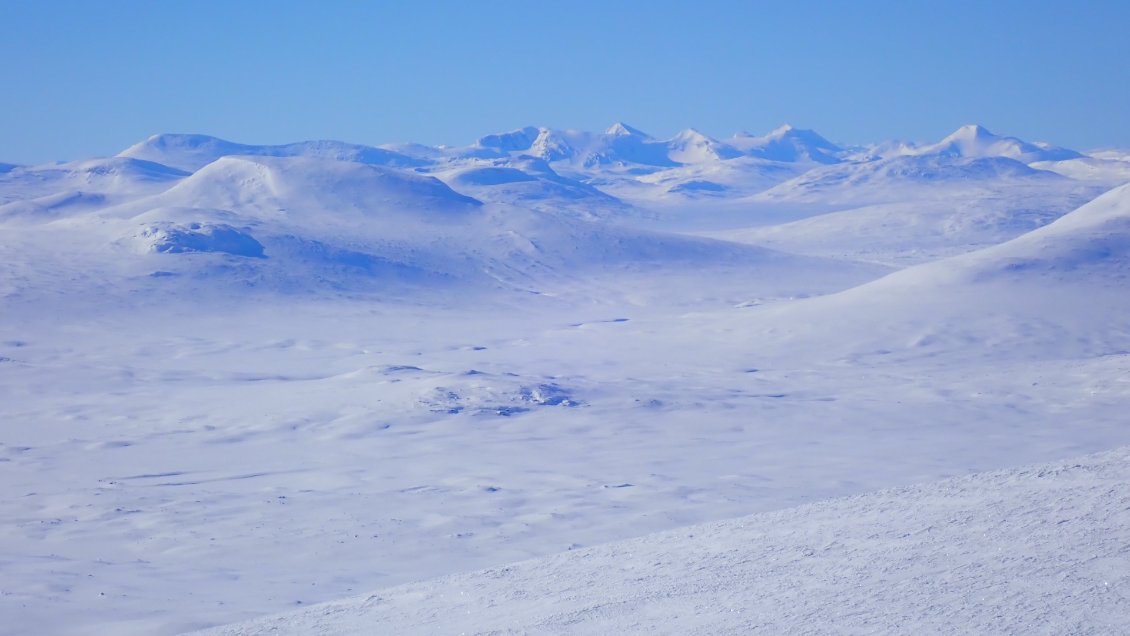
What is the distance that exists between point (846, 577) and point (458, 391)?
50.8ft

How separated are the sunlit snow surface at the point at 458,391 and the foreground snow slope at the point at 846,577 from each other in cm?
13

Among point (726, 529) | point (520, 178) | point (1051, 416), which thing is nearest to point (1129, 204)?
point (1051, 416)

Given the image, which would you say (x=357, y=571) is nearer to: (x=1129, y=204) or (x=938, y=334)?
(x=938, y=334)

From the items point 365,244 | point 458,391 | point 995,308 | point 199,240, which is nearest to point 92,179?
point 365,244

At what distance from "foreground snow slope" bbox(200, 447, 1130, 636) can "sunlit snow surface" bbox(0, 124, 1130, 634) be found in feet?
0.44

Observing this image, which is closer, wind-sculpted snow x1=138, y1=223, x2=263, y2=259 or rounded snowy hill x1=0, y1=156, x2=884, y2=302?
rounded snowy hill x1=0, y1=156, x2=884, y2=302

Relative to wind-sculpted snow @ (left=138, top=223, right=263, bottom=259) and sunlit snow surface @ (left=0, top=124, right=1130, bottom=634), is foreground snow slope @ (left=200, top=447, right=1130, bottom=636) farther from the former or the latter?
wind-sculpted snow @ (left=138, top=223, right=263, bottom=259)

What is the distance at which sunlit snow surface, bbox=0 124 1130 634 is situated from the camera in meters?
13.3

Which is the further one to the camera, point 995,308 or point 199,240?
point 199,240

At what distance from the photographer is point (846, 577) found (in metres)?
8.15

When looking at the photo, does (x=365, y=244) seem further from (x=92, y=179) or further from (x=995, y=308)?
(x=92, y=179)

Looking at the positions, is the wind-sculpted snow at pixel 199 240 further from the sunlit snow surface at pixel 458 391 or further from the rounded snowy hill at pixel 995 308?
the rounded snowy hill at pixel 995 308

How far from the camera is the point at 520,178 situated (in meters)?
146

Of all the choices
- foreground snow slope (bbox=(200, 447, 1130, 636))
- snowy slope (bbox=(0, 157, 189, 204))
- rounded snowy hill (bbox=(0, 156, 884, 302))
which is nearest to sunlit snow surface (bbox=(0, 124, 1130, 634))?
foreground snow slope (bbox=(200, 447, 1130, 636))
